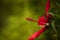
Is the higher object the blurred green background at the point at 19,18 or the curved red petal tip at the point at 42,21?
the blurred green background at the point at 19,18

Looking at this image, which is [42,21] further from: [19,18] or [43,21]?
[19,18]

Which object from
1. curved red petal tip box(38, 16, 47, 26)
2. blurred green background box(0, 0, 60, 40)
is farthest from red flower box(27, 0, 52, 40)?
blurred green background box(0, 0, 60, 40)

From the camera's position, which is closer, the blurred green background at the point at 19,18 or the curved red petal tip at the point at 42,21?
the curved red petal tip at the point at 42,21

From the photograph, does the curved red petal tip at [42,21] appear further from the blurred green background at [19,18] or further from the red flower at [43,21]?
the blurred green background at [19,18]

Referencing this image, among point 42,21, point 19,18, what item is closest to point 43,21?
point 42,21

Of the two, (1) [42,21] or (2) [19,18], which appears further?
(2) [19,18]

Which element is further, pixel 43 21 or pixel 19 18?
pixel 19 18

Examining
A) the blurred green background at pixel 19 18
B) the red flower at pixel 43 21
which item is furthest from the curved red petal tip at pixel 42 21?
the blurred green background at pixel 19 18

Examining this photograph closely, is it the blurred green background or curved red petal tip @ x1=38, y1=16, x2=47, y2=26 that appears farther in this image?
→ the blurred green background

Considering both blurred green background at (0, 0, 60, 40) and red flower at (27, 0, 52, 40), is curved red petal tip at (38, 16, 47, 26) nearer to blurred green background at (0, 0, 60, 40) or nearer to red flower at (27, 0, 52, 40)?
red flower at (27, 0, 52, 40)

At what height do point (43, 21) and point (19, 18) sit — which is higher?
point (19, 18)

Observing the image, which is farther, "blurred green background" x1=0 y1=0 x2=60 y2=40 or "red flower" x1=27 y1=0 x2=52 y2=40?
"blurred green background" x1=0 y1=0 x2=60 y2=40

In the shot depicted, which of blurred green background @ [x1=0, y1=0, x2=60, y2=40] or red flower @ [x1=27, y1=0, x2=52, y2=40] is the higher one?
blurred green background @ [x1=0, y1=0, x2=60, y2=40]
